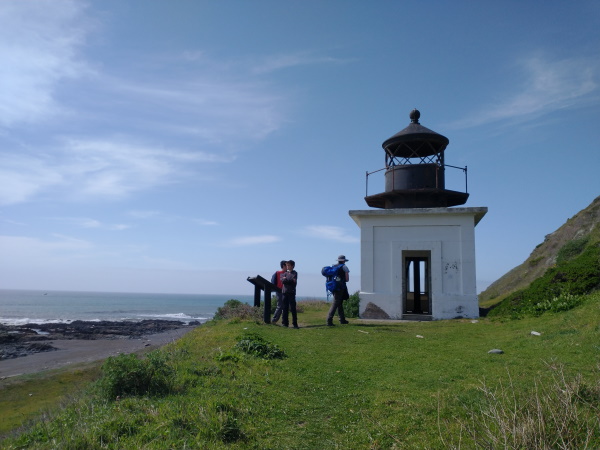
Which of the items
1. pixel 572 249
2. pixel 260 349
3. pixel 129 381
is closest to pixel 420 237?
pixel 260 349

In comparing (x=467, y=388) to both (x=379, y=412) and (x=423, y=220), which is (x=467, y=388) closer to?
(x=379, y=412)

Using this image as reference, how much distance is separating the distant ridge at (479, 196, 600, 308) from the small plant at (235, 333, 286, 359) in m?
21.6

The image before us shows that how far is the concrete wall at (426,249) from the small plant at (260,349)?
7.38 meters

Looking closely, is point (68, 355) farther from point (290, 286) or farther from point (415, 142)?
point (415, 142)

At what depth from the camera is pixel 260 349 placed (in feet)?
24.2

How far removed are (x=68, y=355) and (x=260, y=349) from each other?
53.8 feet

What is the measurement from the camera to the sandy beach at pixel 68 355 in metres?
16.3

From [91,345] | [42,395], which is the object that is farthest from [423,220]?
[91,345]

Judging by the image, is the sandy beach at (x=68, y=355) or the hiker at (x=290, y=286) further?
the sandy beach at (x=68, y=355)

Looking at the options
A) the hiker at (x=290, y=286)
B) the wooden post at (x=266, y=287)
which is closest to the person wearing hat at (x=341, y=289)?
the hiker at (x=290, y=286)

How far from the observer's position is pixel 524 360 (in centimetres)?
611

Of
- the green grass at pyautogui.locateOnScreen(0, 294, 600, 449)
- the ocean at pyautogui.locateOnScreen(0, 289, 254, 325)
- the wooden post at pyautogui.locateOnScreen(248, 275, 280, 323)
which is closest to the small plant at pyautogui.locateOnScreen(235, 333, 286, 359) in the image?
the green grass at pyautogui.locateOnScreen(0, 294, 600, 449)

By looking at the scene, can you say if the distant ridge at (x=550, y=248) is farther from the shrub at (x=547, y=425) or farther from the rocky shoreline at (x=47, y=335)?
the shrub at (x=547, y=425)

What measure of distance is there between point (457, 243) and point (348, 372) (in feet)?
30.5
